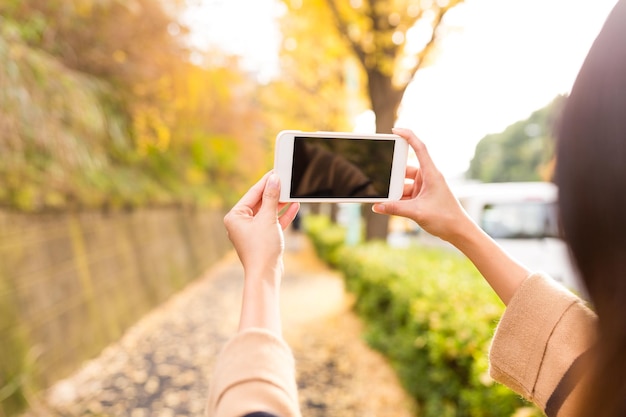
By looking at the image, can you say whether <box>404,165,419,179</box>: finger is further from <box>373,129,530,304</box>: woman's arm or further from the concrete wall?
the concrete wall

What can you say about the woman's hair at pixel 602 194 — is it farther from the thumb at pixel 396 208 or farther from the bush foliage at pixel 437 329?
the bush foliage at pixel 437 329

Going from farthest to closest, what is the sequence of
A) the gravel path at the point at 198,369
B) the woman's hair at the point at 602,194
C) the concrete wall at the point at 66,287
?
the gravel path at the point at 198,369 → the concrete wall at the point at 66,287 → the woman's hair at the point at 602,194

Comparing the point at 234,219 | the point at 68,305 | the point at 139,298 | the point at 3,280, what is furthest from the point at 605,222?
the point at 139,298

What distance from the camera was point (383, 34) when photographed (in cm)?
805

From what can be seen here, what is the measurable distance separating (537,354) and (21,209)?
469 cm

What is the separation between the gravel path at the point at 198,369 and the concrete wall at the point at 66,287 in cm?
25

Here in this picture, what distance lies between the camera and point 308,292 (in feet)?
37.0

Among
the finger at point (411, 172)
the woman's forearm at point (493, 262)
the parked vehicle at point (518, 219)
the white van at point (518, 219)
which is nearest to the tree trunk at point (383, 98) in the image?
the parked vehicle at point (518, 219)

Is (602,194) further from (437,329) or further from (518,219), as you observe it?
(518,219)

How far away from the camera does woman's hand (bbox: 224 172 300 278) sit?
113 centimetres

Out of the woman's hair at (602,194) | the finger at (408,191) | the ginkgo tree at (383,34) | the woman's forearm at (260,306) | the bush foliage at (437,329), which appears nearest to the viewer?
the woman's hair at (602,194)

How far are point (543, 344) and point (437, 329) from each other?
246cm

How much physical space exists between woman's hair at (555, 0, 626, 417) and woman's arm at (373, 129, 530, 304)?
0.41 metres

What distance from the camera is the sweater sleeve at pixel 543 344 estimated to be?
1.15 m
